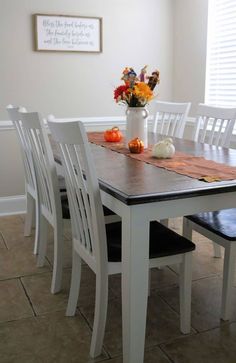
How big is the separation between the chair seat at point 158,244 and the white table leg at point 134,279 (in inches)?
7.4

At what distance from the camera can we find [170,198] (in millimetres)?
1493

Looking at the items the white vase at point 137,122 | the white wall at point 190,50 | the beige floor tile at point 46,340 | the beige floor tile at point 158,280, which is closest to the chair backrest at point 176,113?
the white wall at point 190,50

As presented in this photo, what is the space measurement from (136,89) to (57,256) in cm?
102

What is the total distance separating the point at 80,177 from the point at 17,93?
219cm

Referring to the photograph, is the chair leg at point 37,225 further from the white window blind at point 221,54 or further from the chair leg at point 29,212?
→ the white window blind at point 221,54

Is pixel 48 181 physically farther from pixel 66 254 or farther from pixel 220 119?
pixel 220 119

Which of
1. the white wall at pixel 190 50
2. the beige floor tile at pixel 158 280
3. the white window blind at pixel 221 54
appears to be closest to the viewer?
the beige floor tile at pixel 158 280

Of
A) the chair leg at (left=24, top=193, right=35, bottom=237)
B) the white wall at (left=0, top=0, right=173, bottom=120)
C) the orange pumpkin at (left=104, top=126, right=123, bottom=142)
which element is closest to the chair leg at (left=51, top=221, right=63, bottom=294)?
the orange pumpkin at (left=104, top=126, right=123, bottom=142)

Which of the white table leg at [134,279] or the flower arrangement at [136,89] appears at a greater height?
the flower arrangement at [136,89]

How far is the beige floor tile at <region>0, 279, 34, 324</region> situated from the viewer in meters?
2.08

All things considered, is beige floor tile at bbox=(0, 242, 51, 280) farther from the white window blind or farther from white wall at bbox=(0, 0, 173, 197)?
the white window blind

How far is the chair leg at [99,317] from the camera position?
5.58ft

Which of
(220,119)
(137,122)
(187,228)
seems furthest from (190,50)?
(187,228)

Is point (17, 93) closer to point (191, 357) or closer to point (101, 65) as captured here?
point (101, 65)
